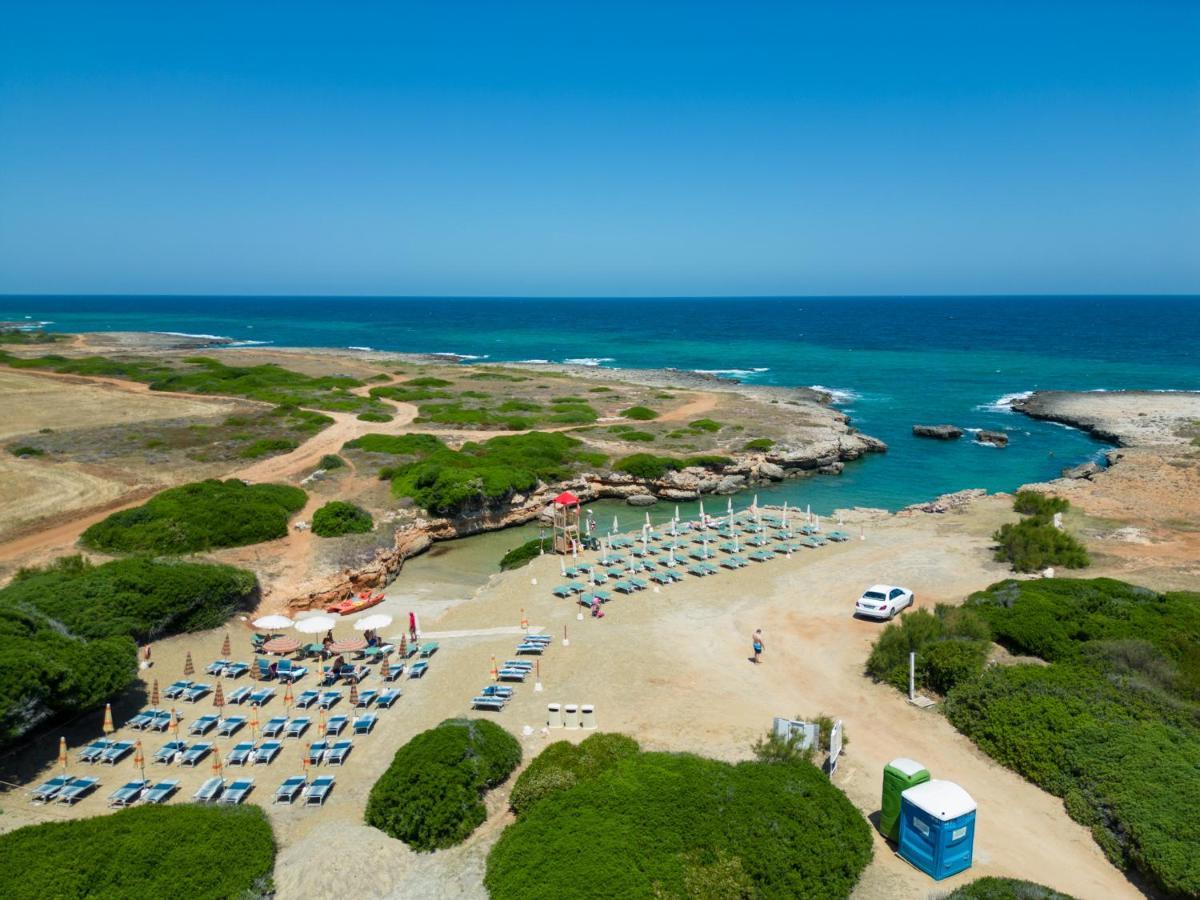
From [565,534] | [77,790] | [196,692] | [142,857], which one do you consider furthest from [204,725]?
[565,534]

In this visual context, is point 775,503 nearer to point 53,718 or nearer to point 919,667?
point 919,667

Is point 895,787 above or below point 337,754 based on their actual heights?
above

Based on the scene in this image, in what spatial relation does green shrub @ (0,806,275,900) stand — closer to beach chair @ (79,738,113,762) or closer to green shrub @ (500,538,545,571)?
beach chair @ (79,738,113,762)

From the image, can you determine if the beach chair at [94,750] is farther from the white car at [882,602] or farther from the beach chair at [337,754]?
the white car at [882,602]

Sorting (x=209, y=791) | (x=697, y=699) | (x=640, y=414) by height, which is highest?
(x=640, y=414)

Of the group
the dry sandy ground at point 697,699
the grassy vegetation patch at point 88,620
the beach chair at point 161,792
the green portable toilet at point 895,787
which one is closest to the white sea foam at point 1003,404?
the dry sandy ground at point 697,699

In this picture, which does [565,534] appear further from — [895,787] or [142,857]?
[142,857]

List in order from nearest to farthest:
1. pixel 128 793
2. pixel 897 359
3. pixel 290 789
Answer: pixel 128 793 → pixel 290 789 → pixel 897 359
